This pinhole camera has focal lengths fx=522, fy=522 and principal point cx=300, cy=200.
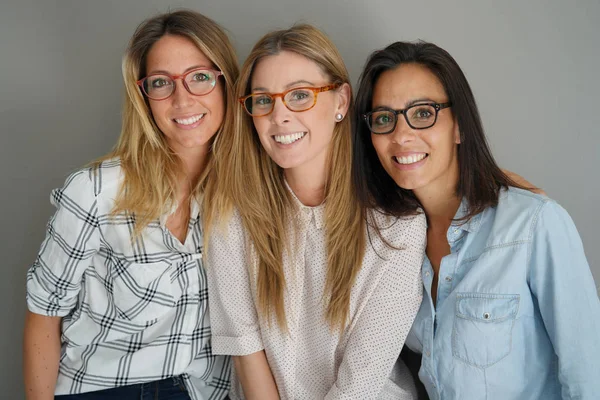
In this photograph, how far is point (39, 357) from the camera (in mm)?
1915

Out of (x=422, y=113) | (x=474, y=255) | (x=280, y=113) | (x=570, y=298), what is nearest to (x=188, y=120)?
(x=280, y=113)

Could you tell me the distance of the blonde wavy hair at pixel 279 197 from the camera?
1779mm

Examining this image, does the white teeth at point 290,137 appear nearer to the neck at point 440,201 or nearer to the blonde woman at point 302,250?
the blonde woman at point 302,250

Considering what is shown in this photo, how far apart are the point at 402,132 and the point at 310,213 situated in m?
0.45

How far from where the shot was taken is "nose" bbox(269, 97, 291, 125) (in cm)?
174

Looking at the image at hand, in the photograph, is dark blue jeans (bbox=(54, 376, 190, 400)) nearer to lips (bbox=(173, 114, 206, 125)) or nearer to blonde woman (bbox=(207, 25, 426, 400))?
blonde woman (bbox=(207, 25, 426, 400))

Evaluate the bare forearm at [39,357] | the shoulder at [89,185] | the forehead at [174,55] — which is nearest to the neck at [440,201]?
the forehead at [174,55]

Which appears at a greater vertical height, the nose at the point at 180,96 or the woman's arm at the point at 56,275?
the nose at the point at 180,96

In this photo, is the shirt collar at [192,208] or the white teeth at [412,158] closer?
the white teeth at [412,158]

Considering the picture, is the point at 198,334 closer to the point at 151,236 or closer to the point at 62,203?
the point at 151,236

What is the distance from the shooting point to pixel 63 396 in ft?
6.46

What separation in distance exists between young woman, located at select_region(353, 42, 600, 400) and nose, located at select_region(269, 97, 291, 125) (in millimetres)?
269

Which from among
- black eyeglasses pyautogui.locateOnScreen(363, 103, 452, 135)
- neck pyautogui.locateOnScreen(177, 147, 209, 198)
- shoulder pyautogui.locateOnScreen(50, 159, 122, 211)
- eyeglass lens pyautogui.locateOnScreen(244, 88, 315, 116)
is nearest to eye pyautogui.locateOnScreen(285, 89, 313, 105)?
eyeglass lens pyautogui.locateOnScreen(244, 88, 315, 116)

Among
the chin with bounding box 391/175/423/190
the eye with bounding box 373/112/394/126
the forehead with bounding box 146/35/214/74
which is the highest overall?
the forehead with bounding box 146/35/214/74
